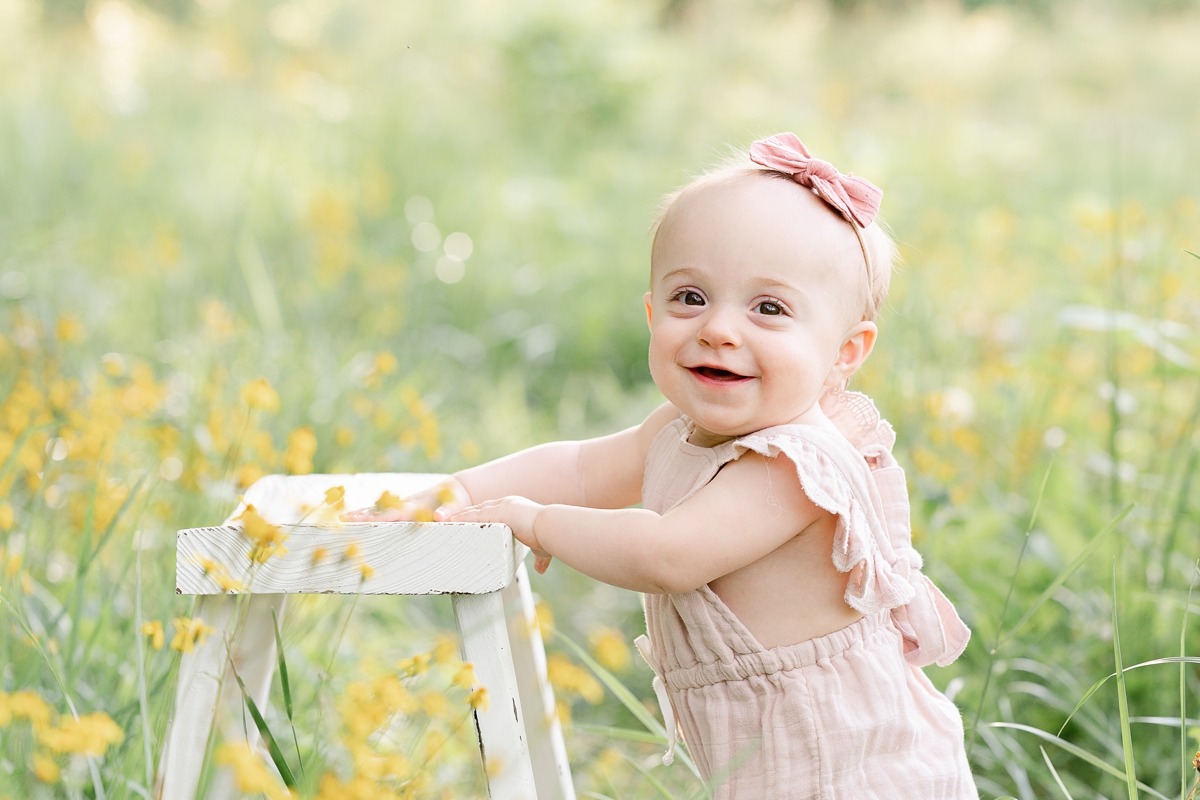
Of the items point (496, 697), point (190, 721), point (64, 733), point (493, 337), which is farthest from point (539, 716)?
point (493, 337)

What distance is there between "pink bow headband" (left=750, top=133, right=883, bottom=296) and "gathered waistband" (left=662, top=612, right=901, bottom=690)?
0.43 meters

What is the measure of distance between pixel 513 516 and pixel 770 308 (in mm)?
393

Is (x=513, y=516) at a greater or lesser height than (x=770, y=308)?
lesser

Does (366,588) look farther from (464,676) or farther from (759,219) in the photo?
(759,219)

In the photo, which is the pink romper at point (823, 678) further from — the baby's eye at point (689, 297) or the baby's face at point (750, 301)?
the baby's eye at point (689, 297)

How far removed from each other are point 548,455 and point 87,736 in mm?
802

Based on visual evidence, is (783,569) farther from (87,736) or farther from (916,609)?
(87,736)

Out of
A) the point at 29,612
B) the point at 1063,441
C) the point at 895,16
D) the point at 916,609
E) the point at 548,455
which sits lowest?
the point at 895,16

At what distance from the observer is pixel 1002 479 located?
324cm

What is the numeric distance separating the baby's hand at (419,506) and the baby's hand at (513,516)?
31mm

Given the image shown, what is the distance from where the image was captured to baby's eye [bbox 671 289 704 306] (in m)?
1.55

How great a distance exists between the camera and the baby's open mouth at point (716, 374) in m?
1.53

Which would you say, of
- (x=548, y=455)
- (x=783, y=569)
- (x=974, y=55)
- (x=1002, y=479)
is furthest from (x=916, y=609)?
(x=974, y=55)

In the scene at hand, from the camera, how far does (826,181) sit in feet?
5.15
